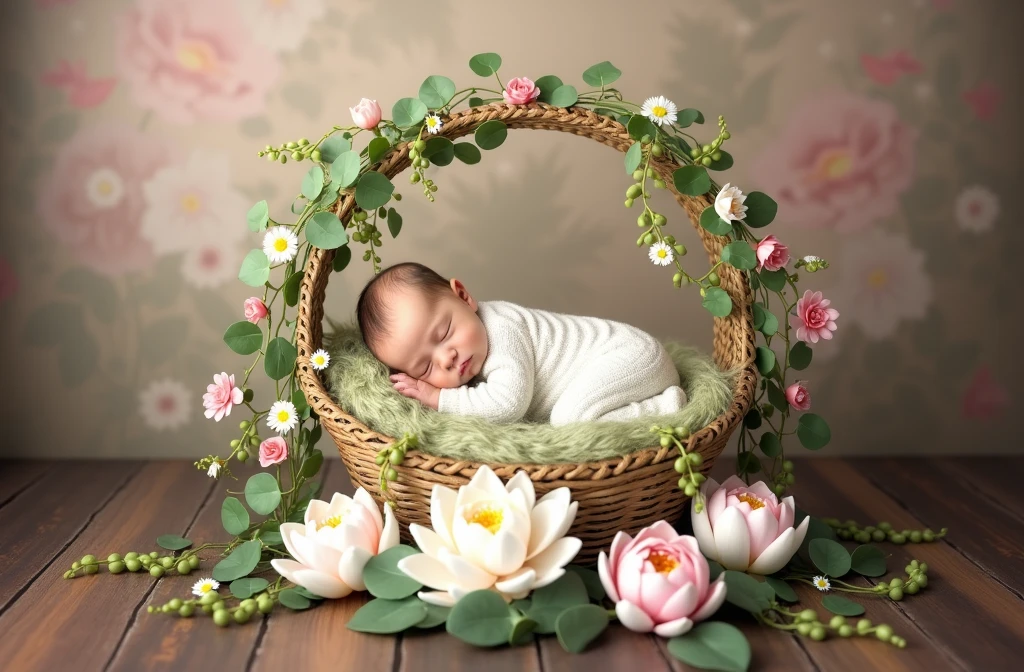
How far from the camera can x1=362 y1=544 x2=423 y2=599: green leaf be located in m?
1.39

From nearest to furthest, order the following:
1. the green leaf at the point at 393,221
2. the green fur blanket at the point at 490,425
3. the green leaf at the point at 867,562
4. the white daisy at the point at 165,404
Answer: the green fur blanket at the point at 490,425
the green leaf at the point at 867,562
the green leaf at the point at 393,221
the white daisy at the point at 165,404

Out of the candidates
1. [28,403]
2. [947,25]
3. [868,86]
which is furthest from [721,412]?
[28,403]

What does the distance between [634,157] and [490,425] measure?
515 mm

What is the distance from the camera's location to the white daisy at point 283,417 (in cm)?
160

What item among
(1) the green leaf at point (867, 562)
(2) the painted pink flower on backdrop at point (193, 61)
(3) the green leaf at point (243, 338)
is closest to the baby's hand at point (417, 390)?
(3) the green leaf at point (243, 338)

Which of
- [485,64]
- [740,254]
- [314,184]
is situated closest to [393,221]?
[314,184]

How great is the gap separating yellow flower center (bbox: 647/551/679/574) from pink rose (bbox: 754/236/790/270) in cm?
56

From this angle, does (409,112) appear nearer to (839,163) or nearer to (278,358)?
(278,358)

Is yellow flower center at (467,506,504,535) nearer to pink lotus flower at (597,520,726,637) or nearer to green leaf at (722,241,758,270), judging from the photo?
pink lotus flower at (597,520,726,637)

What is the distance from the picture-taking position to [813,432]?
174cm

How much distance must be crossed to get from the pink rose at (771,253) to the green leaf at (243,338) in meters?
0.90

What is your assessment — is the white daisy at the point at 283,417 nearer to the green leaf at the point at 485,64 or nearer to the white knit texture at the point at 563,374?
the white knit texture at the point at 563,374

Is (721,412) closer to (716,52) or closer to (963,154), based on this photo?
(716,52)

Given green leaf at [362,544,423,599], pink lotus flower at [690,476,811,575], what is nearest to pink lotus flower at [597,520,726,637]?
pink lotus flower at [690,476,811,575]
